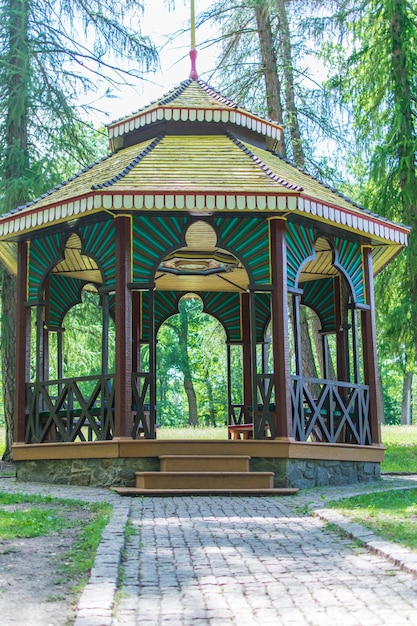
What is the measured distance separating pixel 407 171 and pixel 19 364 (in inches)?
323

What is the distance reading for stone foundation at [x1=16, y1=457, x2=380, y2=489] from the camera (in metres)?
10.2

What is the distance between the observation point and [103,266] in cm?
1111

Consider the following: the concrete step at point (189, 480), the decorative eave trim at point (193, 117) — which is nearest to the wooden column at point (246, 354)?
the decorative eave trim at point (193, 117)

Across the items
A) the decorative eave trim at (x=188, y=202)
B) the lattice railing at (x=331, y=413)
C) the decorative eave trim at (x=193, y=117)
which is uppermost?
the decorative eave trim at (x=193, y=117)

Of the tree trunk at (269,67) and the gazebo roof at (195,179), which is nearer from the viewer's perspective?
the gazebo roof at (195,179)

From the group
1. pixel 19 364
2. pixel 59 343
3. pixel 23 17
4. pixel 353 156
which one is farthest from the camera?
pixel 353 156

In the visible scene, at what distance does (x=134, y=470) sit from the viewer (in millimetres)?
10219

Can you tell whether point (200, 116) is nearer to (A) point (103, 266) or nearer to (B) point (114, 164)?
(B) point (114, 164)

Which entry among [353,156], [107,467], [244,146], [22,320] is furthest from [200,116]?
[353,156]

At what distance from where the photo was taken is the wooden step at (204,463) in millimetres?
10086

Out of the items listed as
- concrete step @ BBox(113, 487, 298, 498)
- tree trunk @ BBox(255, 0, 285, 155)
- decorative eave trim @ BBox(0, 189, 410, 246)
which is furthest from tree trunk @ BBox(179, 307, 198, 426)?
concrete step @ BBox(113, 487, 298, 498)

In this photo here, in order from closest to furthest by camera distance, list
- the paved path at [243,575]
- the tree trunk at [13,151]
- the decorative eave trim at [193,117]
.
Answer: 1. the paved path at [243,575]
2. the decorative eave trim at [193,117]
3. the tree trunk at [13,151]

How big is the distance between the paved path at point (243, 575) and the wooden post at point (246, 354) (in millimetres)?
8007

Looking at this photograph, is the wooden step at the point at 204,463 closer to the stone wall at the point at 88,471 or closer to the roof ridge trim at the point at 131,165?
the stone wall at the point at 88,471
